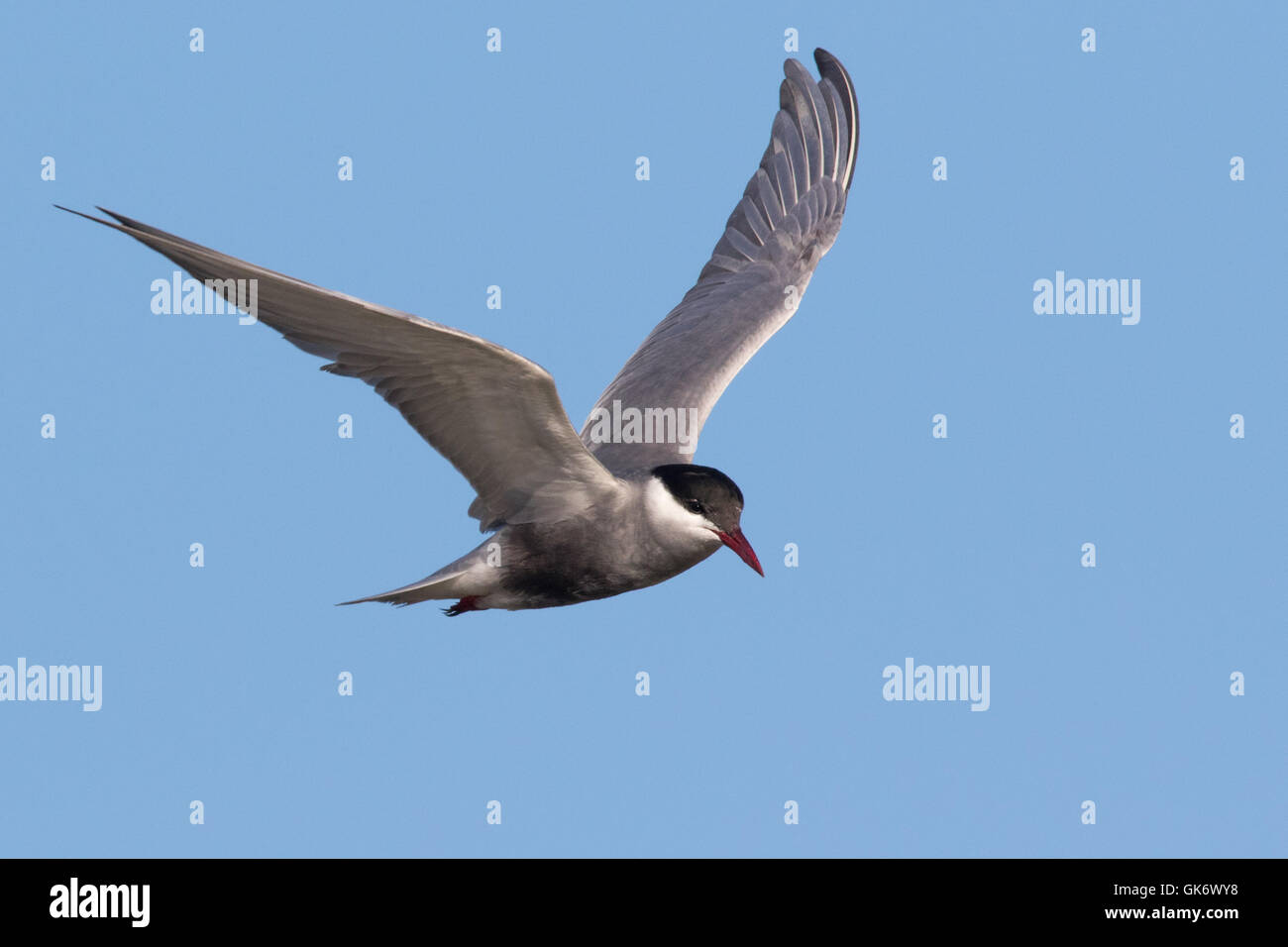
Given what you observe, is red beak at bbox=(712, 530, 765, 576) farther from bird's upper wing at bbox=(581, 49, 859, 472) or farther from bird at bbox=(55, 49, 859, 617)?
bird's upper wing at bbox=(581, 49, 859, 472)

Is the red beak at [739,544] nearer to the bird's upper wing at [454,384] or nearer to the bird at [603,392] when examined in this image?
the bird at [603,392]

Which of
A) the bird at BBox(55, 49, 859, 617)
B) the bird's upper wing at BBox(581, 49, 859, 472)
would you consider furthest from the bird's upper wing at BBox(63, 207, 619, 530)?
the bird's upper wing at BBox(581, 49, 859, 472)

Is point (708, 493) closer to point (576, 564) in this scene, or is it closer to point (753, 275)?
point (576, 564)

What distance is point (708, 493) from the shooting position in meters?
8.54

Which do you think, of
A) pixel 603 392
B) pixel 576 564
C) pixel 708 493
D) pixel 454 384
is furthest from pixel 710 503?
pixel 603 392

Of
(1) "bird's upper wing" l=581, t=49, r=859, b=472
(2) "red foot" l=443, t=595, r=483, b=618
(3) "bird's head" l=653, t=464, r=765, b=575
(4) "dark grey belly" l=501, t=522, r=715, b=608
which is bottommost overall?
(2) "red foot" l=443, t=595, r=483, b=618

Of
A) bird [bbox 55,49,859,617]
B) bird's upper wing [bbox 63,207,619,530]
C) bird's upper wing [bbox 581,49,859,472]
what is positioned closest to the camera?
bird's upper wing [bbox 63,207,619,530]

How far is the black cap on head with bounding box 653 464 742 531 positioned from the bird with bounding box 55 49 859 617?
0.03 ft

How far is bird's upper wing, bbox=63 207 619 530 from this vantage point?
7156 millimetres

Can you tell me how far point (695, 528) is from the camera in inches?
340

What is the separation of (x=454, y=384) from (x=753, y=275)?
390cm

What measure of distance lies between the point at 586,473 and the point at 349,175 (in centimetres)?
243

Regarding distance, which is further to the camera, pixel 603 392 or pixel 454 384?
pixel 603 392

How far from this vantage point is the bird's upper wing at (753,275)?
1027cm
